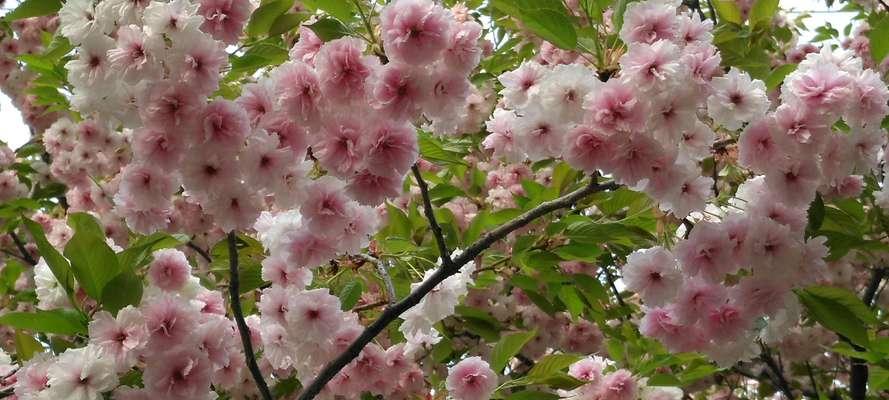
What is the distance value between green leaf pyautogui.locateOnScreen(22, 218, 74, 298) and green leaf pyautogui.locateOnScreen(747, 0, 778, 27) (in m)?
2.29

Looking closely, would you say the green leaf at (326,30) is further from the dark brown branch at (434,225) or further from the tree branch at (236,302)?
the tree branch at (236,302)

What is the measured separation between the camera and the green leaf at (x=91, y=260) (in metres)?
2.13

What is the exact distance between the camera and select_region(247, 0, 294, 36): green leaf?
86.7 inches

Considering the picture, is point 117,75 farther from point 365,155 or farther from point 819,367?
point 819,367

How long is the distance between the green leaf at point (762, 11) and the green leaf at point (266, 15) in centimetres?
166

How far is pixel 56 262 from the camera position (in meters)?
2.20

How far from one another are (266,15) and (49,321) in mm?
931

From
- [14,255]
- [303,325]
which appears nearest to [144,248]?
[303,325]

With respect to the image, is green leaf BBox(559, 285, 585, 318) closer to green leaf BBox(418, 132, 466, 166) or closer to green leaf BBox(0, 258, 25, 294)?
green leaf BBox(418, 132, 466, 166)

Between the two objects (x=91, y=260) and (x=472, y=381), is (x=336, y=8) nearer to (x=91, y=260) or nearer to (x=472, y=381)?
(x=91, y=260)

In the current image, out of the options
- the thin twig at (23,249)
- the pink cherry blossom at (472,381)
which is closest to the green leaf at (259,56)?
the pink cherry blossom at (472,381)

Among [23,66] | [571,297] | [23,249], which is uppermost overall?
[23,66]

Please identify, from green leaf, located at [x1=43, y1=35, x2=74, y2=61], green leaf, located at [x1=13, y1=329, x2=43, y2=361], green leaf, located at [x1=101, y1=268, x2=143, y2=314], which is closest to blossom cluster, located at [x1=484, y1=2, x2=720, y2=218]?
green leaf, located at [x1=101, y1=268, x2=143, y2=314]

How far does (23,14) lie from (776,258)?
77.6 inches
